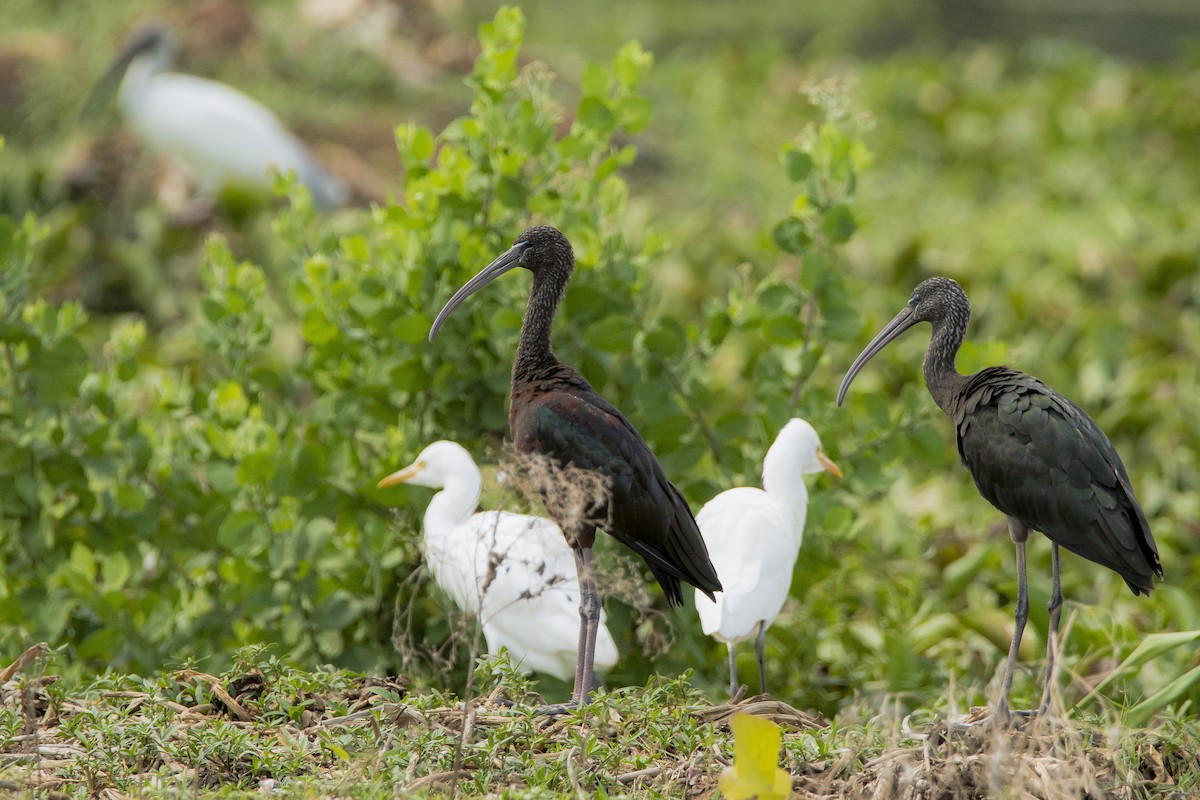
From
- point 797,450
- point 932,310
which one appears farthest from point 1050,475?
point 797,450

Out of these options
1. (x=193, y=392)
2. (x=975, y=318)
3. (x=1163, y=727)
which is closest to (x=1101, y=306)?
(x=975, y=318)

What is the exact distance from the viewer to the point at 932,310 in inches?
159

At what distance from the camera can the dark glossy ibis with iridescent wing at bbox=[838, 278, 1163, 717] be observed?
3754 mm

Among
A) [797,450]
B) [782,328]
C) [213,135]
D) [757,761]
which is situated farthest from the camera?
[213,135]

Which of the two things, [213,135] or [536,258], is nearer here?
[536,258]

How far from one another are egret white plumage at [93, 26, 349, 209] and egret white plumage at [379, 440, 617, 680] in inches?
197

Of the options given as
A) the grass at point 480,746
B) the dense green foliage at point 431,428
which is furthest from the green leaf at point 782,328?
the grass at point 480,746

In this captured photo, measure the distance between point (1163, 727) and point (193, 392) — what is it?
337 cm

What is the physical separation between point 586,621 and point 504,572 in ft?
1.19

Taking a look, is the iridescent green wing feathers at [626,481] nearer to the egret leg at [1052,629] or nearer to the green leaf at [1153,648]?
the egret leg at [1052,629]

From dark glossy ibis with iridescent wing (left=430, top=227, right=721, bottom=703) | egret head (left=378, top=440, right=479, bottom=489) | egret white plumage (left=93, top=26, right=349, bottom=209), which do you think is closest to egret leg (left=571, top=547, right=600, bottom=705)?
dark glossy ibis with iridescent wing (left=430, top=227, right=721, bottom=703)

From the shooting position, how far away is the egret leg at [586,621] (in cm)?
388

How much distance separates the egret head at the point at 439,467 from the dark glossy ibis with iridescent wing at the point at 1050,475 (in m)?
1.49

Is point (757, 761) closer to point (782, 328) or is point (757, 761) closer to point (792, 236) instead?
point (782, 328)
